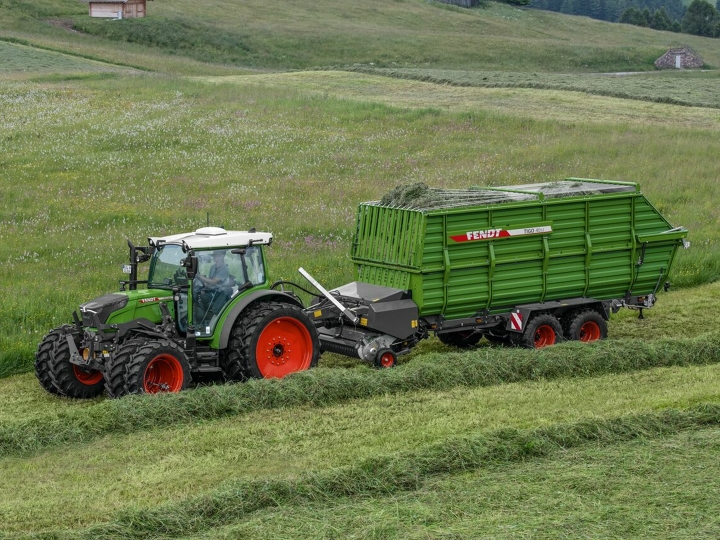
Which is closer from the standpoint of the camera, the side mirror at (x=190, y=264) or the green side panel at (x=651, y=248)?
the side mirror at (x=190, y=264)

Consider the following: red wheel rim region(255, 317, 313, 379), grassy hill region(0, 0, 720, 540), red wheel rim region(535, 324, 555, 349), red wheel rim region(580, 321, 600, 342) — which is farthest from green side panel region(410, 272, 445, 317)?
red wheel rim region(580, 321, 600, 342)

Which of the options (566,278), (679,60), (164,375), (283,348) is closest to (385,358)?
(283,348)

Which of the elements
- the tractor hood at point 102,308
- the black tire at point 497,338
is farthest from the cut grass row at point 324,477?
the black tire at point 497,338

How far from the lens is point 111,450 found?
10.0 metres

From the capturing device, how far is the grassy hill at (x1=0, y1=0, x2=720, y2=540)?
27.4ft

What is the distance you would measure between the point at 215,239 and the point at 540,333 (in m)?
5.27

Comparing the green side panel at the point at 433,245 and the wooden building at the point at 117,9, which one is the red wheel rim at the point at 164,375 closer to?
the green side panel at the point at 433,245

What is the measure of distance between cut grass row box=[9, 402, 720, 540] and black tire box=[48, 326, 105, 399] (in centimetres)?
207

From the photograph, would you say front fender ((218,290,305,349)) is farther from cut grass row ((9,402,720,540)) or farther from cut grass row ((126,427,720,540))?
cut grass row ((126,427,720,540))

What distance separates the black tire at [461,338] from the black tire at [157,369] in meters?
4.93

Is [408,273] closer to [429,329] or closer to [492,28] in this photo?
[429,329]

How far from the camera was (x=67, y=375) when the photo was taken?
1206 cm

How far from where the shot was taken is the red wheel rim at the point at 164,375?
38.6 ft

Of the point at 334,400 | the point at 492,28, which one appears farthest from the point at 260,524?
the point at 492,28
